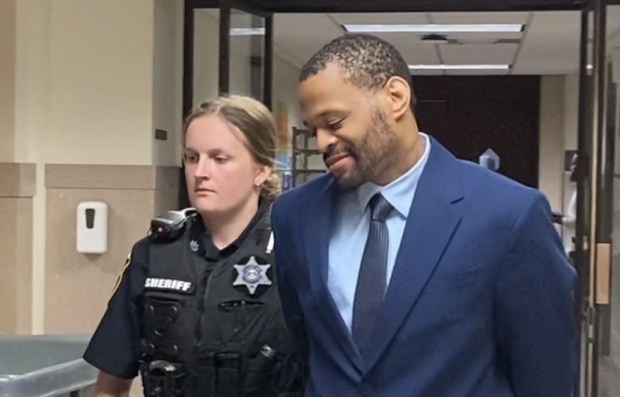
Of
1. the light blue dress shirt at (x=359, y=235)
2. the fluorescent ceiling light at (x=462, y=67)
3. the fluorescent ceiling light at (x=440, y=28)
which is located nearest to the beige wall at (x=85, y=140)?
the fluorescent ceiling light at (x=440, y=28)

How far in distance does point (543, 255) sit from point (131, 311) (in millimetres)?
839

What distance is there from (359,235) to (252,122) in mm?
441

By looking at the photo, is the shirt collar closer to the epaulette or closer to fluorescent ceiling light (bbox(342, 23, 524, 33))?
the epaulette

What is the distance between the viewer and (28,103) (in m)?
3.80

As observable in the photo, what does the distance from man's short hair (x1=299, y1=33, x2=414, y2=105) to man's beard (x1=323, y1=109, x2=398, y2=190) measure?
5 centimetres

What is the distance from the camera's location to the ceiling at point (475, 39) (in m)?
5.57

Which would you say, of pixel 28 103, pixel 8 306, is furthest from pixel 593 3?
pixel 8 306

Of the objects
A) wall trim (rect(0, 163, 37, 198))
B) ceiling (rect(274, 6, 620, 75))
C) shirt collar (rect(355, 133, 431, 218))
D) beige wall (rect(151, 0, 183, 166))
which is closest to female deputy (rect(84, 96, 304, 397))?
shirt collar (rect(355, 133, 431, 218))

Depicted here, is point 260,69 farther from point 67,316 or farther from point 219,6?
point 67,316

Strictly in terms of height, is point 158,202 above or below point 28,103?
below

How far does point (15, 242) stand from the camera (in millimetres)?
3723

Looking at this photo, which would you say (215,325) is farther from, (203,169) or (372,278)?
(372,278)

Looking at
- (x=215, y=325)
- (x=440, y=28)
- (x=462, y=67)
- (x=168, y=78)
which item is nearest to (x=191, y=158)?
(x=215, y=325)

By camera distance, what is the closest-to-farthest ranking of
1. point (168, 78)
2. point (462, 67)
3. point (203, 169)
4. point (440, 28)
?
point (203, 169) < point (168, 78) < point (440, 28) < point (462, 67)
